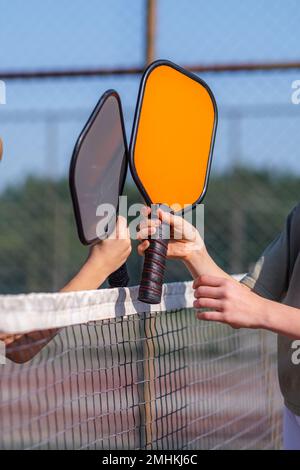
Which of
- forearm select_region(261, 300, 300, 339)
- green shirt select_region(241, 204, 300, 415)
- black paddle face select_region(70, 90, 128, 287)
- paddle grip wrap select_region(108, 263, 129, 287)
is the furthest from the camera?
green shirt select_region(241, 204, 300, 415)

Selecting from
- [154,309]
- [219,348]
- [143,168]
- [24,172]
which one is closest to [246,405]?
[219,348]

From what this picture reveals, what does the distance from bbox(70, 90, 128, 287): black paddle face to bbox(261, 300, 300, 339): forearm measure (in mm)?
338

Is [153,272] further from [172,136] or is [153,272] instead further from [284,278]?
[284,278]

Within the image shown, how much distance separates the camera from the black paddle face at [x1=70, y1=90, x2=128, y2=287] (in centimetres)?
162

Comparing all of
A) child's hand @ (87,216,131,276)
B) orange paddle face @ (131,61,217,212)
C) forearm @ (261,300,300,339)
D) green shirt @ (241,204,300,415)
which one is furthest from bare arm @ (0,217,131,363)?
green shirt @ (241,204,300,415)

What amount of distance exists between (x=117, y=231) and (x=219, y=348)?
3.45 meters

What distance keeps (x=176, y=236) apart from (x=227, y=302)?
21 centimetres

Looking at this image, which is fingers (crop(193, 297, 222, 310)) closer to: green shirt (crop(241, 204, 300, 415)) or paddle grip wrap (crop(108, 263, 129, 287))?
paddle grip wrap (crop(108, 263, 129, 287))

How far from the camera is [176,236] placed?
5.98 feet

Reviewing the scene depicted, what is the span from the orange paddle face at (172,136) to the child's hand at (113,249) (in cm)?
11

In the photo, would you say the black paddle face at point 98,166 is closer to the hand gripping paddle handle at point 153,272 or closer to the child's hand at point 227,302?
the hand gripping paddle handle at point 153,272

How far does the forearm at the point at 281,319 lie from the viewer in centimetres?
174

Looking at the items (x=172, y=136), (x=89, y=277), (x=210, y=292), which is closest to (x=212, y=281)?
(x=210, y=292)

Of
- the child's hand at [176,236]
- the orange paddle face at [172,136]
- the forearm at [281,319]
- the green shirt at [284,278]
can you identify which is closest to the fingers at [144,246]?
the child's hand at [176,236]
